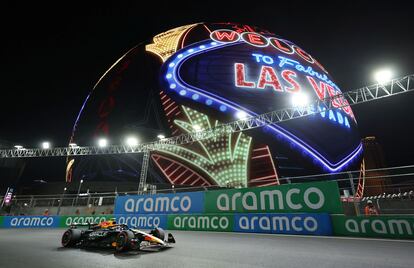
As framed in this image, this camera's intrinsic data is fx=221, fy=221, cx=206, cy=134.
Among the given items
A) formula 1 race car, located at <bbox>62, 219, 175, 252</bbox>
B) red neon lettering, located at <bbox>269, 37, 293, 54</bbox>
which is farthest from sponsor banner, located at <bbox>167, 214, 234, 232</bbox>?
red neon lettering, located at <bbox>269, 37, 293, 54</bbox>

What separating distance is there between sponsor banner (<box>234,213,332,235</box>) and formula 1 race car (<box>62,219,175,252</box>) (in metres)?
4.32

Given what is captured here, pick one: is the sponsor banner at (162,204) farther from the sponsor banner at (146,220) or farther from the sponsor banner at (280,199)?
the sponsor banner at (280,199)

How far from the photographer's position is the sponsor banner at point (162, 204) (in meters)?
11.8

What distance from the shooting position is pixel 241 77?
3569 centimetres

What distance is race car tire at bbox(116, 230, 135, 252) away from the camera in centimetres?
568

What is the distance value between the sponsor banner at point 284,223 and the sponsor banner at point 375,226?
378mm

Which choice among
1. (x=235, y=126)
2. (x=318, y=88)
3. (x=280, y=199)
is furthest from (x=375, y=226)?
(x=318, y=88)

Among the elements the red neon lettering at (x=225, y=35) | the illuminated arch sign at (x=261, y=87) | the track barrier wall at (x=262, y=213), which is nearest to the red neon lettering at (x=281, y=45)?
the illuminated arch sign at (x=261, y=87)

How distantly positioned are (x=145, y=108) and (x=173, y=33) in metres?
18.2

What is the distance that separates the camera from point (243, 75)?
36062mm

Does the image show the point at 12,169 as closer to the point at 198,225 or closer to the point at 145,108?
the point at 145,108

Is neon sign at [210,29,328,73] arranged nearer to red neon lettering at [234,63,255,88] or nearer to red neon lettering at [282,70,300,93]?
red neon lettering at [234,63,255,88]

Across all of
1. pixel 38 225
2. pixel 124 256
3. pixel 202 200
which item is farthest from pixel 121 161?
pixel 124 256

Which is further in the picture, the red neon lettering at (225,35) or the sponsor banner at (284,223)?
the red neon lettering at (225,35)
